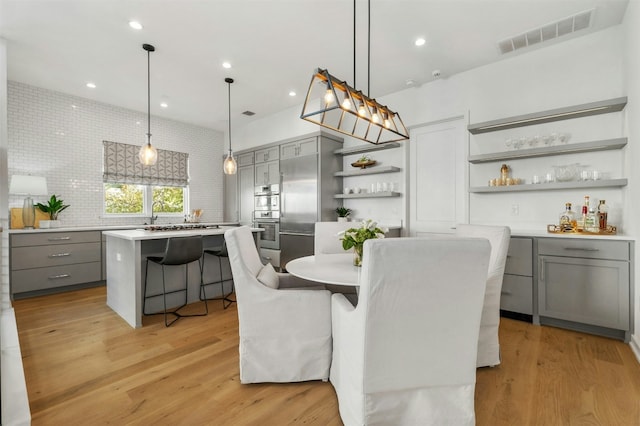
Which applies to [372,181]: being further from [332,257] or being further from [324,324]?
[324,324]

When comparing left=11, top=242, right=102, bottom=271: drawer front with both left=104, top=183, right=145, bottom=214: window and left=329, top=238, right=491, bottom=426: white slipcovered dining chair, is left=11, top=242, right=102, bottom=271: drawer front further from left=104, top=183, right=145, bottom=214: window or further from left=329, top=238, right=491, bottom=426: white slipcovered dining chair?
left=329, top=238, right=491, bottom=426: white slipcovered dining chair

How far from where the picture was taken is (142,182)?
543 centimetres

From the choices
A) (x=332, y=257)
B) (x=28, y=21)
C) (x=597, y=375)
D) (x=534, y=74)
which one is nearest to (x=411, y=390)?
(x=332, y=257)

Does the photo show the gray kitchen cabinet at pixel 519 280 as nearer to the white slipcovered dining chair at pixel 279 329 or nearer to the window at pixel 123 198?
the white slipcovered dining chair at pixel 279 329

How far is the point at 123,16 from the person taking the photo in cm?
285

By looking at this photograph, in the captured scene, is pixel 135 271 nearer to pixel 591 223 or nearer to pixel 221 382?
pixel 221 382

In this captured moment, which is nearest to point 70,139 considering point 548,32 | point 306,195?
point 306,195

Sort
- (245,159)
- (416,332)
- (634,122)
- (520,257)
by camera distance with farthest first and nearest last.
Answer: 1. (245,159)
2. (520,257)
3. (634,122)
4. (416,332)

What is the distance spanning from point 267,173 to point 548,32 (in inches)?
169

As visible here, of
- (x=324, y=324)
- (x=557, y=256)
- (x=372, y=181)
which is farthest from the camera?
(x=372, y=181)

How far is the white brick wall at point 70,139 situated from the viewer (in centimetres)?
427

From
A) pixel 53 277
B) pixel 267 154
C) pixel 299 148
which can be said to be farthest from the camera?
pixel 267 154

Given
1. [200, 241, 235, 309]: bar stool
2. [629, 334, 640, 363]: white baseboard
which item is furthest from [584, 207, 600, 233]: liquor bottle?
[200, 241, 235, 309]: bar stool

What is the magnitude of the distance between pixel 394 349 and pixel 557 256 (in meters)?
2.37
